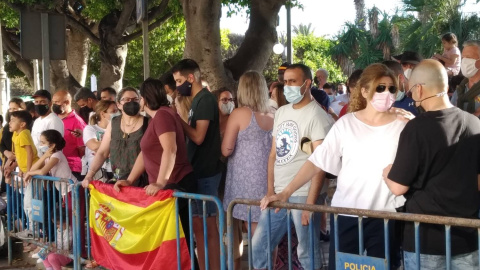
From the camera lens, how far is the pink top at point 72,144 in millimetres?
9273

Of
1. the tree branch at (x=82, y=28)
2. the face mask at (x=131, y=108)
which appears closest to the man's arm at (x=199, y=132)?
the face mask at (x=131, y=108)

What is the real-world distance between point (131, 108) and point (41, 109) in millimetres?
2933

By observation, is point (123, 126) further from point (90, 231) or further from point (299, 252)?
point (299, 252)

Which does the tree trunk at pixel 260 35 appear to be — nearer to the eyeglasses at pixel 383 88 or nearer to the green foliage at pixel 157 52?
the eyeglasses at pixel 383 88

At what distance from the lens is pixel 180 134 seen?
6652 millimetres

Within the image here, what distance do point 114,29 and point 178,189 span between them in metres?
16.8

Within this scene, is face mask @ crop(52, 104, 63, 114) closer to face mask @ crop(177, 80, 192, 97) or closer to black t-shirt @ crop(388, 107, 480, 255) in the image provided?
face mask @ crop(177, 80, 192, 97)

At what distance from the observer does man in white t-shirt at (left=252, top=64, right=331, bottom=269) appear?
5.91 m

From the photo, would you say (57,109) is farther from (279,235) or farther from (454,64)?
(454,64)

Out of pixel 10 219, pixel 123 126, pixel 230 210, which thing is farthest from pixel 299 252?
pixel 10 219

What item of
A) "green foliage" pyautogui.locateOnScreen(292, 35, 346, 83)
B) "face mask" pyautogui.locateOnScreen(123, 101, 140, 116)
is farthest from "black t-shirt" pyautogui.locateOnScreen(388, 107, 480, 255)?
"green foliage" pyautogui.locateOnScreen(292, 35, 346, 83)

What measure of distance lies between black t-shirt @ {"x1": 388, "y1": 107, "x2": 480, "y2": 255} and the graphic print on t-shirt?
166 cm

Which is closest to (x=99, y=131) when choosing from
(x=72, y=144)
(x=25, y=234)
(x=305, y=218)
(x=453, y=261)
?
(x=72, y=144)

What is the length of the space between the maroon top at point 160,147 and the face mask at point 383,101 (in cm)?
217
